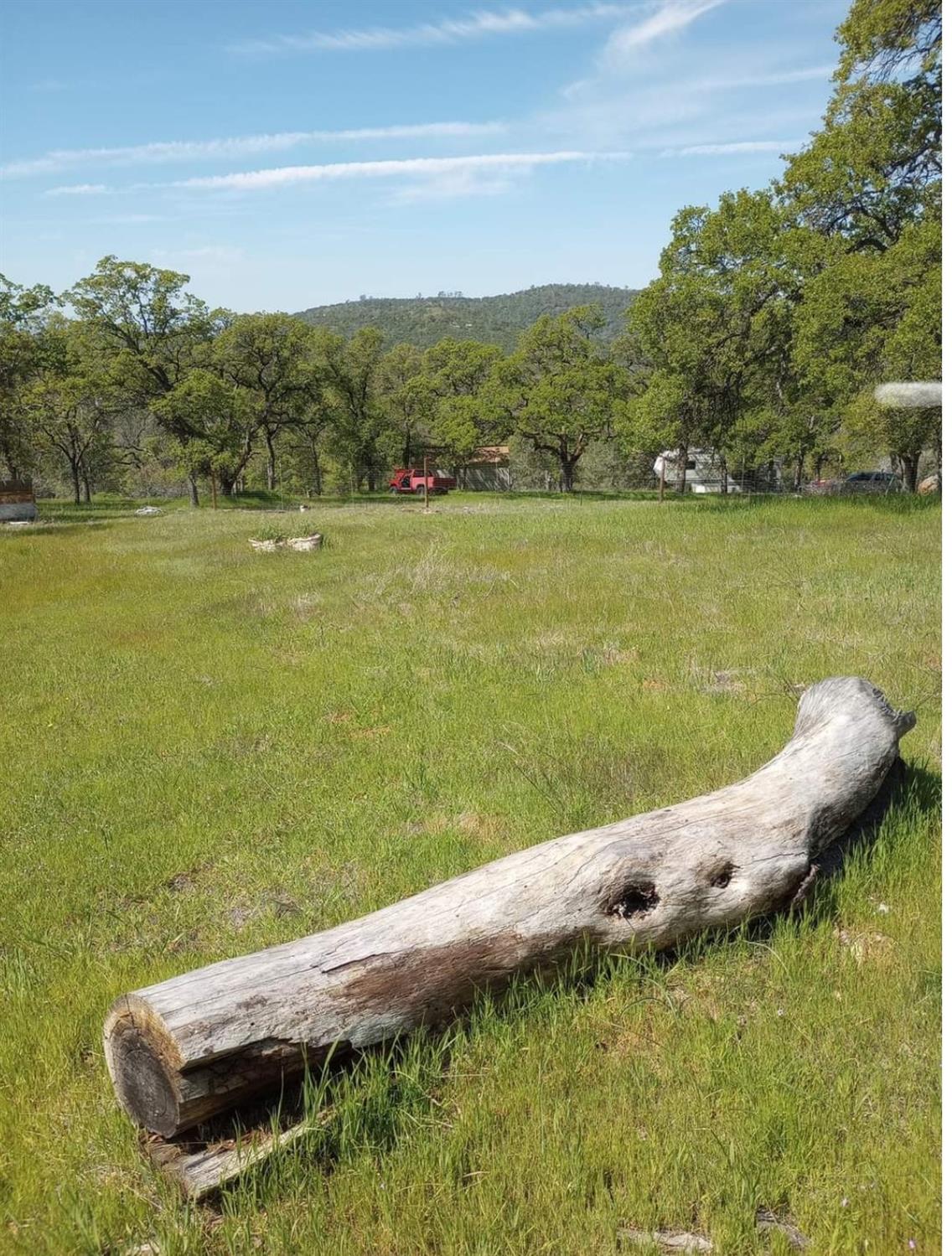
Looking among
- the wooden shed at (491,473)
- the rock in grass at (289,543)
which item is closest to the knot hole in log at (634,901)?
the rock in grass at (289,543)

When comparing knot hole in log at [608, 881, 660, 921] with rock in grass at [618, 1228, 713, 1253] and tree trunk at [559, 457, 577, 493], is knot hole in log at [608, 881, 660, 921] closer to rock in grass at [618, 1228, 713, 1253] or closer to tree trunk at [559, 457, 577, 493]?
rock in grass at [618, 1228, 713, 1253]

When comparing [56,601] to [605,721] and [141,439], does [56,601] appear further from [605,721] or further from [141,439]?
[141,439]

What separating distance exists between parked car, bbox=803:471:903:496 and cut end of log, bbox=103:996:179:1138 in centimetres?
4653

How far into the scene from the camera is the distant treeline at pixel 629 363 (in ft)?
66.5

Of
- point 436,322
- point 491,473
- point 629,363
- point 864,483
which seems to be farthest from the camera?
point 436,322

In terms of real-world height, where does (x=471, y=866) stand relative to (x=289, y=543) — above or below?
below

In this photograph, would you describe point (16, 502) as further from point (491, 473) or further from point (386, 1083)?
point (491, 473)

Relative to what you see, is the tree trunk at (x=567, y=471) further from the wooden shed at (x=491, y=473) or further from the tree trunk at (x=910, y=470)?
the tree trunk at (x=910, y=470)

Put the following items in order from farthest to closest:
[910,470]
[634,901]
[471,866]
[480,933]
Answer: [910,470] < [471,866] < [634,901] < [480,933]

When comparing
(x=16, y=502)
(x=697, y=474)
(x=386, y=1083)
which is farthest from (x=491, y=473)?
(x=386, y=1083)

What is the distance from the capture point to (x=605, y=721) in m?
7.48

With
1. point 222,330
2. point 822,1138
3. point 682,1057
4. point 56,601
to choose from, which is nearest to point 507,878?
point 682,1057

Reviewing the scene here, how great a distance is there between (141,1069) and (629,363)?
62.5m

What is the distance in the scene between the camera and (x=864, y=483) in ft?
167
